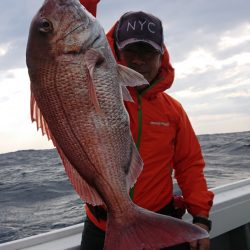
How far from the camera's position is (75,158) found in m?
1.83

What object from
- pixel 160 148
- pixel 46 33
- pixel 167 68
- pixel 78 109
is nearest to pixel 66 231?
pixel 160 148

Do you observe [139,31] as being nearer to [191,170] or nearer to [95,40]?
[95,40]

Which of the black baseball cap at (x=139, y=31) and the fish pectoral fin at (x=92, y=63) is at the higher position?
the black baseball cap at (x=139, y=31)

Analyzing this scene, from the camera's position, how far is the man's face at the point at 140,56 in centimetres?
265

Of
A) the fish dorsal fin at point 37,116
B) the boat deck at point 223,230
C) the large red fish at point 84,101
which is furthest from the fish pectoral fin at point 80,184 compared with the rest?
the boat deck at point 223,230

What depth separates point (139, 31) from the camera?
8.65 feet

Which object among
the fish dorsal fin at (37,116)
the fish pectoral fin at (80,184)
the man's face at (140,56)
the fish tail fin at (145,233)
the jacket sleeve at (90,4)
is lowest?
the fish tail fin at (145,233)

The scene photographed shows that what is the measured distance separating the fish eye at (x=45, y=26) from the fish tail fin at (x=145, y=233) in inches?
37.5

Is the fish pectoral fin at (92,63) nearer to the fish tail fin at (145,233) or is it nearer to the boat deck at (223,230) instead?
the fish tail fin at (145,233)

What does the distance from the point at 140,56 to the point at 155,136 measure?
21.6 inches

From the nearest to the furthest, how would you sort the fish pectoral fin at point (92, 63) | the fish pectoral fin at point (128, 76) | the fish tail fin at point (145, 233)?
1. the fish pectoral fin at point (92, 63)
2. the fish pectoral fin at point (128, 76)
3. the fish tail fin at point (145, 233)

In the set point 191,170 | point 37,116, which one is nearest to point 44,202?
point 191,170

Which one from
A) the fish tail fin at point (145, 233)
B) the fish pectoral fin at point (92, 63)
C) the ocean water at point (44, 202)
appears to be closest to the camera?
the fish pectoral fin at point (92, 63)

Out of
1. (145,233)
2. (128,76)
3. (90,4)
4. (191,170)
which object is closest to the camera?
(128,76)
